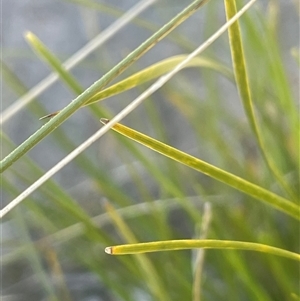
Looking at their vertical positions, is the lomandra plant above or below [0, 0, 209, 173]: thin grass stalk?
below

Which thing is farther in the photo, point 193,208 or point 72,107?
point 193,208

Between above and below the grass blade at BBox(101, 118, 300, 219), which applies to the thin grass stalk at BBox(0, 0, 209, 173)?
above

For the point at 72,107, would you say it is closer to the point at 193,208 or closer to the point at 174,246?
the point at 174,246

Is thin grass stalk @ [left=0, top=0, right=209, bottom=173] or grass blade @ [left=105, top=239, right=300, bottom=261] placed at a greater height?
thin grass stalk @ [left=0, top=0, right=209, bottom=173]

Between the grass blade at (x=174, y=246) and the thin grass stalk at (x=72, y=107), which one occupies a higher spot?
the thin grass stalk at (x=72, y=107)

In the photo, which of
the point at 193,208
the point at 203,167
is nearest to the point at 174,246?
the point at 203,167

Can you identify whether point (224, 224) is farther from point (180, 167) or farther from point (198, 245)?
point (198, 245)

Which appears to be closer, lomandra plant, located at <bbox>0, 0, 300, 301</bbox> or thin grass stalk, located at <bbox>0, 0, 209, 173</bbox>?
thin grass stalk, located at <bbox>0, 0, 209, 173</bbox>

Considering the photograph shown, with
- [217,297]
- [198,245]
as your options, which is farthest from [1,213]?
[217,297]

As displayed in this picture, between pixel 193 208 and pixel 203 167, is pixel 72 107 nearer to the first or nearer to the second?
pixel 203 167

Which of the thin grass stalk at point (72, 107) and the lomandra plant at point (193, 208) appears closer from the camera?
the thin grass stalk at point (72, 107)

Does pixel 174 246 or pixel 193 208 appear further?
pixel 193 208
